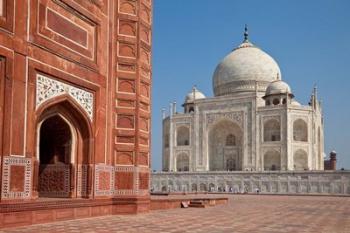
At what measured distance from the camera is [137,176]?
33.2 ft

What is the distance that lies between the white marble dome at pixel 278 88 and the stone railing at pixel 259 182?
8201 mm

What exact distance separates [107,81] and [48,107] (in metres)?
2.00

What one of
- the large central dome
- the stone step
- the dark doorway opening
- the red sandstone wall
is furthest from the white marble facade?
the dark doorway opening

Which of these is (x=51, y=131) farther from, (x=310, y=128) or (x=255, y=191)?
(x=310, y=128)

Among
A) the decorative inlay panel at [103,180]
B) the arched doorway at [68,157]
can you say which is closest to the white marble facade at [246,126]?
the decorative inlay panel at [103,180]

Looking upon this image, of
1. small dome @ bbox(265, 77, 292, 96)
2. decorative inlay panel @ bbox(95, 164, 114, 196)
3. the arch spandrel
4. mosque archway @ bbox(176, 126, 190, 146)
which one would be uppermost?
small dome @ bbox(265, 77, 292, 96)

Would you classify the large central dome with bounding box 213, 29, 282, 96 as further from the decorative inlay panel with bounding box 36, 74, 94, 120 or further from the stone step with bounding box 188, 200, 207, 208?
the decorative inlay panel with bounding box 36, 74, 94, 120

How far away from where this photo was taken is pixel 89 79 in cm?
938

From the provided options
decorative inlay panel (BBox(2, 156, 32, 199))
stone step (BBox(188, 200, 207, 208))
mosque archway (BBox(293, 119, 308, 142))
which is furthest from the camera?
mosque archway (BBox(293, 119, 308, 142))

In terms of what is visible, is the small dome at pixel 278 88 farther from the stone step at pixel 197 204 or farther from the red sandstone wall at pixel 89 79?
the red sandstone wall at pixel 89 79

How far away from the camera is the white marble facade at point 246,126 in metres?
34.2

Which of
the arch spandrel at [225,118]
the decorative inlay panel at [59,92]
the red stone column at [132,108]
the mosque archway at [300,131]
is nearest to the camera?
the decorative inlay panel at [59,92]

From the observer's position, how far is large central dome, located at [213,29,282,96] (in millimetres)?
39781

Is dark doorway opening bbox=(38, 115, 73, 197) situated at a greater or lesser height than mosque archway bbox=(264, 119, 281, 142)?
lesser
